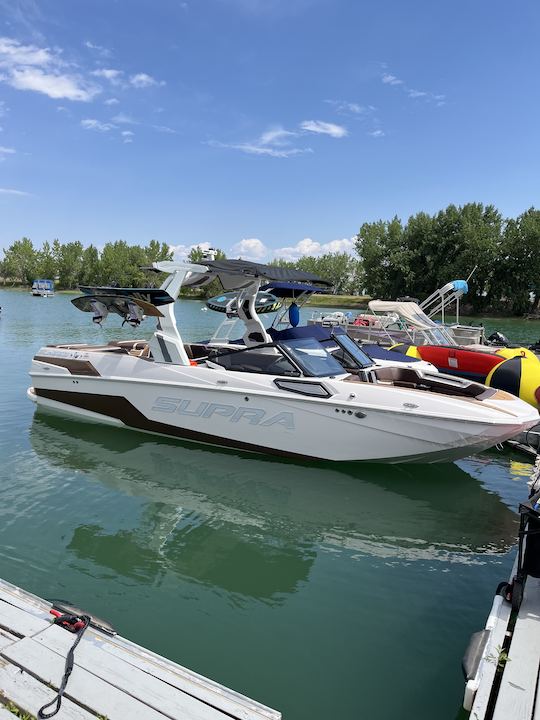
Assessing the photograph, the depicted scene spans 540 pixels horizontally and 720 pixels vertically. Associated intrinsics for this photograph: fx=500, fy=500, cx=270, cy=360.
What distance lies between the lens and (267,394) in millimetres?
7238

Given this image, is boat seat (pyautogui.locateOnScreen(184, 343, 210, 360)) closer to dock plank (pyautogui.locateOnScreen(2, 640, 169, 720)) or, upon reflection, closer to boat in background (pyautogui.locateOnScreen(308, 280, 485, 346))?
boat in background (pyautogui.locateOnScreen(308, 280, 485, 346))

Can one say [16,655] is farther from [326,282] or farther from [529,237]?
[529,237]

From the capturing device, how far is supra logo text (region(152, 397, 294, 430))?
7297mm

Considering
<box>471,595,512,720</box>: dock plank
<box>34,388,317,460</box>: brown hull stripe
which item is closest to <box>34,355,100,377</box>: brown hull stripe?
<box>34,388,317,460</box>: brown hull stripe

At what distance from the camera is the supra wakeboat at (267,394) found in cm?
675

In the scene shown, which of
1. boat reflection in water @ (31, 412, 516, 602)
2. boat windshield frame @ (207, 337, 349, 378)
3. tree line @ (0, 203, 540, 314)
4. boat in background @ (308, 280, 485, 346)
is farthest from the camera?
tree line @ (0, 203, 540, 314)

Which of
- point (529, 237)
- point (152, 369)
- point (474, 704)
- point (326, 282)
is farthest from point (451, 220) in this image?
point (474, 704)

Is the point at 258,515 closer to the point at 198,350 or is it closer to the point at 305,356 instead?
Answer: the point at 305,356

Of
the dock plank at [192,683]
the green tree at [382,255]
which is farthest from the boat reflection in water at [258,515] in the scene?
the green tree at [382,255]

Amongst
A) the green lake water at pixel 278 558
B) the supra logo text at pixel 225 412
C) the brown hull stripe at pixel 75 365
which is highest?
the brown hull stripe at pixel 75 365

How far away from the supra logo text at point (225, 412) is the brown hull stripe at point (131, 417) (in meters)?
0.33

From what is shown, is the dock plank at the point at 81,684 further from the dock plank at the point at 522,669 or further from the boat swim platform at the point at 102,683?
the dock plank at the point at 522,669

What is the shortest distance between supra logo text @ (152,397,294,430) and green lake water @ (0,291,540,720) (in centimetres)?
68

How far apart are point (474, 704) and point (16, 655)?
2550 mm
